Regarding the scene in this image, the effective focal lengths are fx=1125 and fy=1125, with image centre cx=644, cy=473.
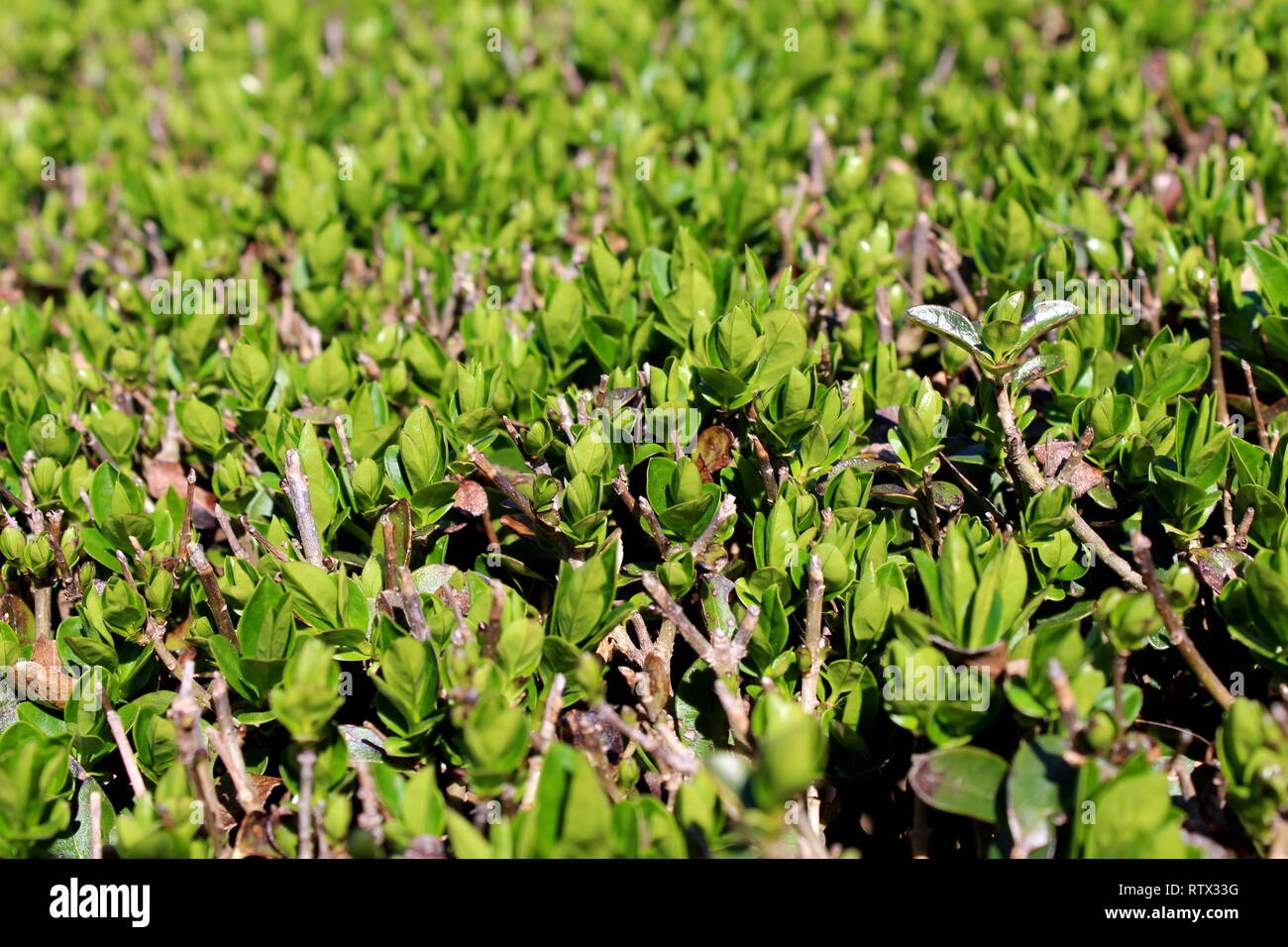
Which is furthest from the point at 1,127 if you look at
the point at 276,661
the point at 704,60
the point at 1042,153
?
the point at 1042,153

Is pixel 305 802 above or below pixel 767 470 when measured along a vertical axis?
below

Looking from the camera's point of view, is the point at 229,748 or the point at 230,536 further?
the point at 230,536

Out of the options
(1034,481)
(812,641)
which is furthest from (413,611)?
(1034,481)

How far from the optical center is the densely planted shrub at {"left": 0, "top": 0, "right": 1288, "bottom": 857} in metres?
1.85

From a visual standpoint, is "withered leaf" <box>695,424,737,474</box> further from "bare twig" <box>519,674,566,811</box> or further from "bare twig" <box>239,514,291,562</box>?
"bare twig" <box>239,514,291,562</box>

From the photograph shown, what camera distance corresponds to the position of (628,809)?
5.65 feet

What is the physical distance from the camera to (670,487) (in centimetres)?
233

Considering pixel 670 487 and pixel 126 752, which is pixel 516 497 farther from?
pixel 126 752

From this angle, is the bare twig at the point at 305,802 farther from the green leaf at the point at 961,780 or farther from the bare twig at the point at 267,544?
the green leaf at the point at 961,780

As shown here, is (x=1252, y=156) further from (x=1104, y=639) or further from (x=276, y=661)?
(x=276, y=661)

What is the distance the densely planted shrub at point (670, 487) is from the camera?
6.08ft

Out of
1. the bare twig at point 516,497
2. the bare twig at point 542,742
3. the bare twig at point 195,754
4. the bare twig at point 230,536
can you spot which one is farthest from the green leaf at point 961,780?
the bare twig at point 230,536

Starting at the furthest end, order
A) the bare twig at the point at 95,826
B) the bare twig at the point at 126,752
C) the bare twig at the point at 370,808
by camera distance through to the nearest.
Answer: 1. the bare twig at the point at 126,752
2. the bare twig at the point at 95,826
3. the bare twig at the point at 370,808

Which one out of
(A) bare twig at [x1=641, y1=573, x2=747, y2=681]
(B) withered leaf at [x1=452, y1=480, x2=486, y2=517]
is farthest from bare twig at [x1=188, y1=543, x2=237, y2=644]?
(A) bare twig at [x1=641, y1=573, x2=747, y2=681]
